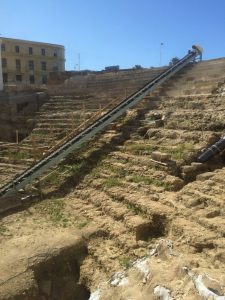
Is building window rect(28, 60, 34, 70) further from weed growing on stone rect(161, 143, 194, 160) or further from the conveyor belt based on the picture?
weed growing on stone rect(161, 143, 194, 160)

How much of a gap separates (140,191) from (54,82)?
65.3ft

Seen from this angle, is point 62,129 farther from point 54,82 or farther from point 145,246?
point 54,82

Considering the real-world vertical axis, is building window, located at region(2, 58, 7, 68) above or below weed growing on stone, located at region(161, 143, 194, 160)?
above

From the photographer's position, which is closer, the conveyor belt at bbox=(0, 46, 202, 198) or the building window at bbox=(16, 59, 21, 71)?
the conveyor belt at bbox=(0, 46, 202, 198)

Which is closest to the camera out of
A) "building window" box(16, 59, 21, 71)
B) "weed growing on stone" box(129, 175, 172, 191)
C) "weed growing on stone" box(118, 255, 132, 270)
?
"weed growing on stone" box(118, 255, 132, 270)

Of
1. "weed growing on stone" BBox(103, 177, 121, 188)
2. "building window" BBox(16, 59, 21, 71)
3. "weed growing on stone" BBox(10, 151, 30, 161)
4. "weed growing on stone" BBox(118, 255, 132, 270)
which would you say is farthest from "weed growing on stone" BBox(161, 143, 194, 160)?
"building window" BBox(16, 59, 21, 71)

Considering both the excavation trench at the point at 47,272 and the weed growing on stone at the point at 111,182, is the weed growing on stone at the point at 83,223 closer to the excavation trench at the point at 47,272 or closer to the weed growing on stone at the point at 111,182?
the excavation trench at the point at 47,272

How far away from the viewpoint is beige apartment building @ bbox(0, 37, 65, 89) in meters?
53.3

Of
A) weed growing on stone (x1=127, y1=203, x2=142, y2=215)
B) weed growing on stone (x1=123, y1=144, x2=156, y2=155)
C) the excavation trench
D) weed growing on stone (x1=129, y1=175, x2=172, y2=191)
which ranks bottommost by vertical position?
the excavation trench

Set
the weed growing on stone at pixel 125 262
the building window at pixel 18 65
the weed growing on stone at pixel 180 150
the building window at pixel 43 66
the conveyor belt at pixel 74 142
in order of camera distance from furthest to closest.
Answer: the building window at pixel 43 66 < the building window at pixel 18 65 < the conveyor belt at pixel 74 142 < the weed growing on stone at pixel 180 150 < the weed growing on stone at pixel 125 262

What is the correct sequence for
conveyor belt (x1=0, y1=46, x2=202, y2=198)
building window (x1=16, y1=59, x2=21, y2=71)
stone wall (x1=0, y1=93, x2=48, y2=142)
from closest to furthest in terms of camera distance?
1. conveyor belt (x1=0, y1=46, x2=202, y2=198)
2. stone wall (x1=0, y1=93, x2=48, y2=142)
3. building window (x1=16, y1=59, x2=21, y2=71)

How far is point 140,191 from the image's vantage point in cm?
971

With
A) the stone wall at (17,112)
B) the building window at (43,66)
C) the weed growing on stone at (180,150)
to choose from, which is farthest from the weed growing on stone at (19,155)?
the building window at (43,66)

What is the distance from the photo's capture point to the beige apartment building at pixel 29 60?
53.3 meters
